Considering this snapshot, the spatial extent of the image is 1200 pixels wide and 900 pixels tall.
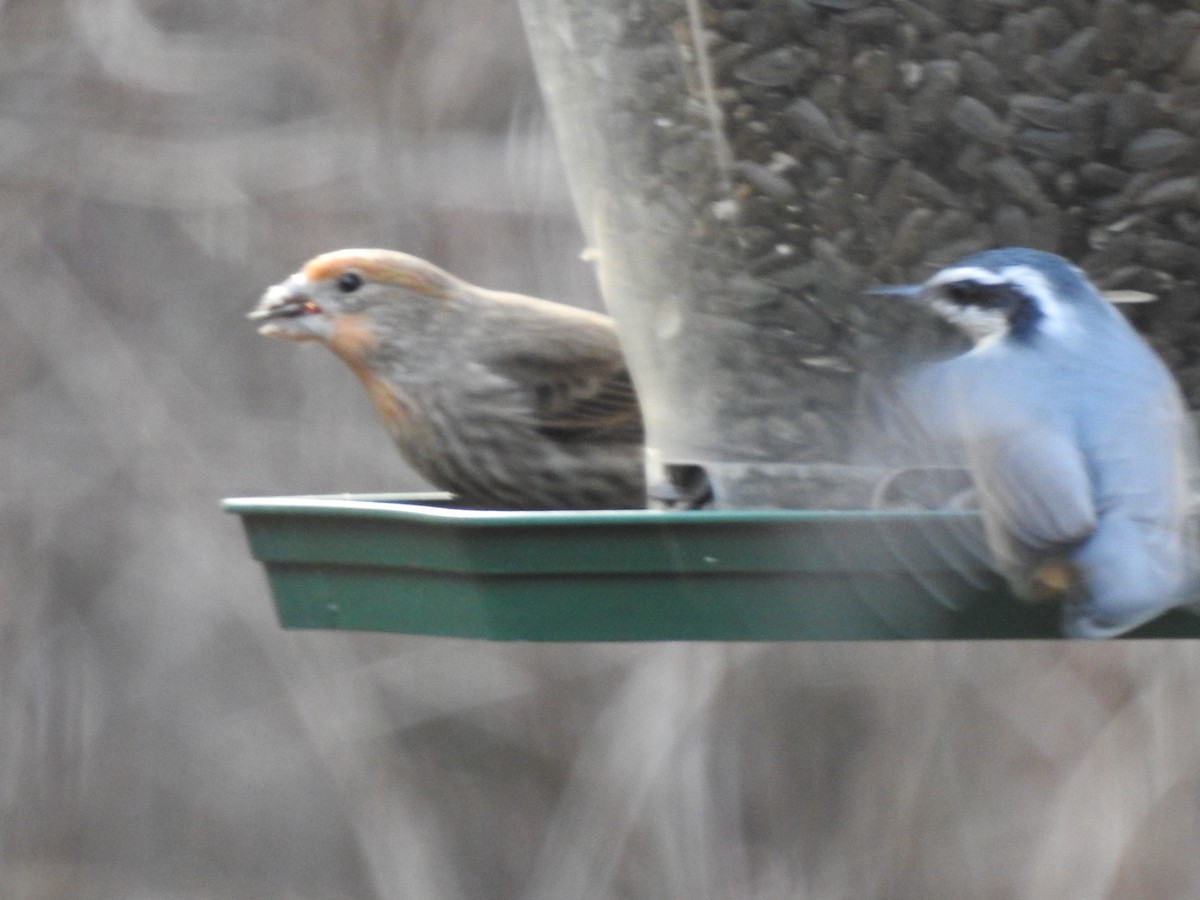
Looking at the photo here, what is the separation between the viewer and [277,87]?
7.89m

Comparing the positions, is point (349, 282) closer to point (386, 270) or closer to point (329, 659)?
point (386, 270)

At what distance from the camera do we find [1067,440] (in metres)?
2.03

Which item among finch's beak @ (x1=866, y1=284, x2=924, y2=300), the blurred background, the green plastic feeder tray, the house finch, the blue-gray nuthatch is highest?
finch's beak @ (x1=866, y1=284, x2=924, y2=300)

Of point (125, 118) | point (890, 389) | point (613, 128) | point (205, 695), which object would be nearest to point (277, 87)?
point (125, 118)

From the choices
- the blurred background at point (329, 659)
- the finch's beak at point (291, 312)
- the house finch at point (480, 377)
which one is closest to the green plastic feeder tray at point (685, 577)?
the house finch at point (480, 377)

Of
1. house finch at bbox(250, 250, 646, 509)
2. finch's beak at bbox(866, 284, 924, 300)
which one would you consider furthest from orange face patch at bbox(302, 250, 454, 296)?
finch's beak at bbox(866, 284, 924, 300)

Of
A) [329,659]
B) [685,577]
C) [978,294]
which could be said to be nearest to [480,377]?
[685,577]

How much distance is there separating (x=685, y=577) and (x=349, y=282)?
2.00 m

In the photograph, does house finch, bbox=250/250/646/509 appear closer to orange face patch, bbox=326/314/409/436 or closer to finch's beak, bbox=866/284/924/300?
orange face patch, bbox=326/314/409/436

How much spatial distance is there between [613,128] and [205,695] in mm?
5615

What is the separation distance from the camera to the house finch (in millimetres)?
3840

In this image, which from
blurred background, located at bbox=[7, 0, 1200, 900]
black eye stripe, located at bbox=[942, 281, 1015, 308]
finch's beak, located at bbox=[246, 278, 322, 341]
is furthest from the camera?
blurred background, located at bbox=[7, 0, 1200, 900]

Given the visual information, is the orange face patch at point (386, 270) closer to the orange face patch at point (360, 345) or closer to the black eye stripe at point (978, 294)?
the orange face patch at point (360, 345)

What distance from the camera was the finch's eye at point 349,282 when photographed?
4.18 meters
